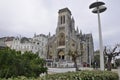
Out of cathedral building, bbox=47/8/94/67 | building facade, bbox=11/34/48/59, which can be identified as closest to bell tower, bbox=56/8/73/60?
cathedral building, bbox=47/8/94/67

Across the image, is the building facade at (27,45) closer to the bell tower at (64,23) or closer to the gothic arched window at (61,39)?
the gothic arched window at (61,39)

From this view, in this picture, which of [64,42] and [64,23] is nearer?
[64,42]

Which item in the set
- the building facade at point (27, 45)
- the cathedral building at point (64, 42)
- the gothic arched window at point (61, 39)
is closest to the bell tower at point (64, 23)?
the cathedral building at point (64, 42)

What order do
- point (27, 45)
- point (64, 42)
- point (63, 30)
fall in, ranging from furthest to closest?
point (27, 45)
point (63, 30)
point (64, 42)

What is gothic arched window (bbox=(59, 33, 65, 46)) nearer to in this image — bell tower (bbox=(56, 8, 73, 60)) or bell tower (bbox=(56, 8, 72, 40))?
bell tower (bbox=(56, 8, 73, 60))

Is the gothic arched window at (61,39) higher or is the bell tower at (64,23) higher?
the bell tower at (64,23)

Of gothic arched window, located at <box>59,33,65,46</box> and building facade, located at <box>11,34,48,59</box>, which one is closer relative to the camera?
gothic arched window, located at <box>59,33,65,46</box>

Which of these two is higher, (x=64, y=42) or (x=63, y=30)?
(x=63, y=30)

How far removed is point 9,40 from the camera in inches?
2697

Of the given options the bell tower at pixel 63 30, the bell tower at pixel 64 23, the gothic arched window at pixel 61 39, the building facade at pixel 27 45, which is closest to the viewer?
the bell tower at pixel 63 30

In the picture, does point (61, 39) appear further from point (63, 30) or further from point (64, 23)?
point (64, 23)

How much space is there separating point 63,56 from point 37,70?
138ft

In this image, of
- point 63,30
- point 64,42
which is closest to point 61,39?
point 64,42

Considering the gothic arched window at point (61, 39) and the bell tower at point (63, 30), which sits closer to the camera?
the bell tower at point (63, 30)
